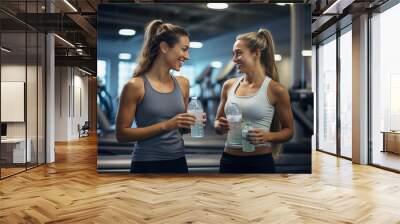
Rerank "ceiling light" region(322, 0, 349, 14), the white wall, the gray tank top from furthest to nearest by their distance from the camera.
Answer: the white wall < "ceiling light" region(322, 0, 349, 14) < the gray tank top

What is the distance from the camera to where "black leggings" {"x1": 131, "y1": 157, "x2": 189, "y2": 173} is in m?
6.16

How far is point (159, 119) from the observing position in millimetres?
5961

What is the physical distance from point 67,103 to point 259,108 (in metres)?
10.9

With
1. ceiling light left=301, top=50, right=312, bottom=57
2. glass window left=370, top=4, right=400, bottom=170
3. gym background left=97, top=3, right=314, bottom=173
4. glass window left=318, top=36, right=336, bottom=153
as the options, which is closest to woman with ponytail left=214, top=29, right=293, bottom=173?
gym background left=97, top=3, right=314, bottom=173

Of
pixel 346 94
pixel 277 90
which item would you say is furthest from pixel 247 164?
pixel 346 94

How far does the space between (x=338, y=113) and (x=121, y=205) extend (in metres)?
6.48

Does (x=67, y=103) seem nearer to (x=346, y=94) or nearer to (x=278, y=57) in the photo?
(x=346, y=94)

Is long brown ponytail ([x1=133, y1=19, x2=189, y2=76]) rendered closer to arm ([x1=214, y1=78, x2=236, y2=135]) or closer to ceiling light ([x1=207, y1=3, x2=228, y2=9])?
ceiling light ([x1=207, y1=3, x2=228, y2=9])

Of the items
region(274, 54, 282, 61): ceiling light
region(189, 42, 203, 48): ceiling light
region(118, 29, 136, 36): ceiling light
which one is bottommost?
region(274, 54, 282, 61): ceiling light

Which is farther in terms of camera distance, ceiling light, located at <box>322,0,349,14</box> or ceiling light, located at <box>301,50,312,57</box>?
ceiling light, located at <box>322,0,349,14</box>

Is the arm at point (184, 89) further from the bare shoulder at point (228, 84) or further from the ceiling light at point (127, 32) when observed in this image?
the ceiling light at point (127, 32)

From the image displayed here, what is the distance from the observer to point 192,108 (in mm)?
6148

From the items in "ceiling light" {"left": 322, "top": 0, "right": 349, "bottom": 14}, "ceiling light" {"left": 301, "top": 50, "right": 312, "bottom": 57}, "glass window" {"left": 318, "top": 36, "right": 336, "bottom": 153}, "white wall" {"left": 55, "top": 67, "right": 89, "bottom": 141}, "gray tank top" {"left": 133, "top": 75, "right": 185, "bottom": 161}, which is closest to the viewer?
"gray tank top" {"left": 133, "top": 75, "right": 185, "bottom": 161}

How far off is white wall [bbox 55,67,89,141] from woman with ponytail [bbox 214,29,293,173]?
1037 cm
